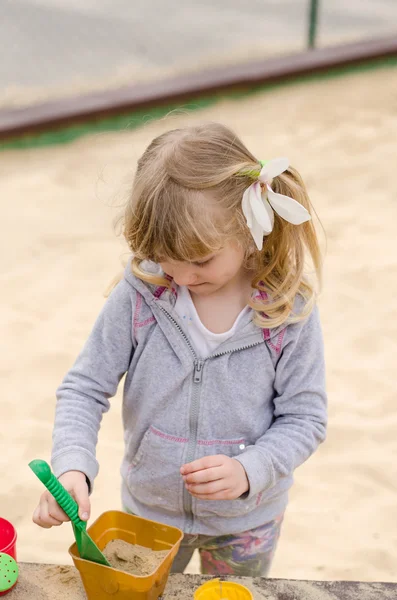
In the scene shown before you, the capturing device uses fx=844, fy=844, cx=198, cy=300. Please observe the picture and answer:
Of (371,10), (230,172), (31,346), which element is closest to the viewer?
(230,172)

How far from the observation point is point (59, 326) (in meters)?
2.95

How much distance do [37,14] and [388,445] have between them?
3782mm

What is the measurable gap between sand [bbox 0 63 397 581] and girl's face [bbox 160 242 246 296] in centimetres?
20

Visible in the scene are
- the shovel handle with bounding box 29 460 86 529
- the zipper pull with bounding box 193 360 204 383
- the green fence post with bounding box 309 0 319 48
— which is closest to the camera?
the shovel handle with bounding box 29 460 86 529

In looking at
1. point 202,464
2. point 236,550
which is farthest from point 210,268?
point 236,550

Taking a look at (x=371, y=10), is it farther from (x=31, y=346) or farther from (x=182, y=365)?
(x=182, y=365)

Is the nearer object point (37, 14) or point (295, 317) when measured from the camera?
point (295, 317)

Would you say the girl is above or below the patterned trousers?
above

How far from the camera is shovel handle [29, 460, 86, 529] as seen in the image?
107 cm

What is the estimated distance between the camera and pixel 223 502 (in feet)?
4.67

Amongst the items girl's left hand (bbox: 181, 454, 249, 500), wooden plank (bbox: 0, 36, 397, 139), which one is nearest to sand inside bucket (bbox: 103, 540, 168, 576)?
girl's left hand (bbox: 181, 454, 249, 500)

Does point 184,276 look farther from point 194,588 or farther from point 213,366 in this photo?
point 194,588

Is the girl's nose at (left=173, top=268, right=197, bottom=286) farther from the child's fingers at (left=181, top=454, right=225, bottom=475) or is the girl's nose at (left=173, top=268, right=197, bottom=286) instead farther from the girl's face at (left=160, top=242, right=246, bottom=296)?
the child's fingers at (left=181, top=454, right=225, bottom=475)

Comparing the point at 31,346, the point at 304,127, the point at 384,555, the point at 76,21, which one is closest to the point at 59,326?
the point at 31,346
